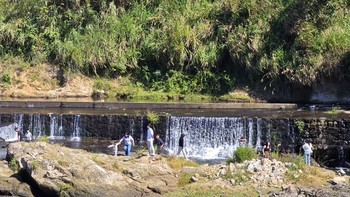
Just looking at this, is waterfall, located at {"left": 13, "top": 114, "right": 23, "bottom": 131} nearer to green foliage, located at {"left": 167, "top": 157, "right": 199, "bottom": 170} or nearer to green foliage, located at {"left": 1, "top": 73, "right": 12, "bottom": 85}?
green foliage, located at {"left": 1, "top": 73, "right": 12, "bottom": 85}

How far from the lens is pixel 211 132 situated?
2695cm

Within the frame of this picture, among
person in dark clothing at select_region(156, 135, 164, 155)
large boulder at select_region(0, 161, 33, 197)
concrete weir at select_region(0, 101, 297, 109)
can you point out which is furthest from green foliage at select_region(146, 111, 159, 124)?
large boulder at select_region(0, 161, 33, 197)

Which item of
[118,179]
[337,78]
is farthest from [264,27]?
[118,179]

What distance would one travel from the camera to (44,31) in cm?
3653

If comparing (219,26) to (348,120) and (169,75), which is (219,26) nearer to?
(169,75)

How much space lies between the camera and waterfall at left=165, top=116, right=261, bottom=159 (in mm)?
26734

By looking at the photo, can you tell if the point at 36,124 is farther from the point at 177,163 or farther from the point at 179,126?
the point at 177,163

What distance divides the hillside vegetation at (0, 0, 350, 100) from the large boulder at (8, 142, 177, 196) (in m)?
13.1

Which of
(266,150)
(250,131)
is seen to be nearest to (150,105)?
(250,131)

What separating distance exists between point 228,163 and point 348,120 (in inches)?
274

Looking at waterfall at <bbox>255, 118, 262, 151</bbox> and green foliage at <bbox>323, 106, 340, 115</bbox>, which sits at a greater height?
green foliage at <bbox>323, 106, 340, 115</bbox>

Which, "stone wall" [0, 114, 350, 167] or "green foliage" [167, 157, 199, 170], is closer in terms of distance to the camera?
"green foliage" [167, 157, 199, 170]

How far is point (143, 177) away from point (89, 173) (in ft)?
5.46

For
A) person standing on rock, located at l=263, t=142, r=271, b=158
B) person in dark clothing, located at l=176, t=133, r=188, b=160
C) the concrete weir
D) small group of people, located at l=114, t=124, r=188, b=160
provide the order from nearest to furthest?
1. person standing on rock, located at l=263, t=142, r=271, b=158
2. small group of people, located at l=114, t=124, r=188, b=160
3. person in dark clothing, located at l=176, t=133, r=188, b=160
4. the concrete weir
